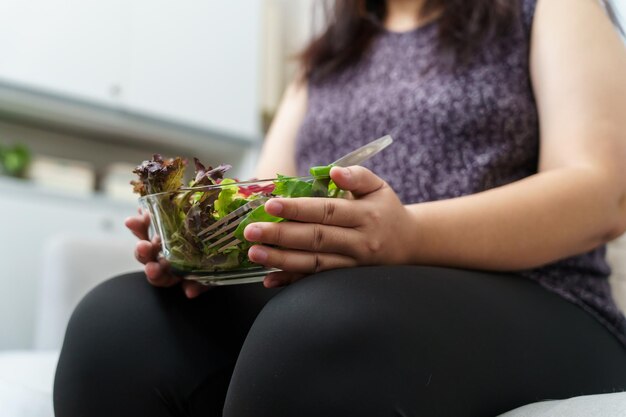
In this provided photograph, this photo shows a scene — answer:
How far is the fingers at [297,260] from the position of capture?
1.46 ft

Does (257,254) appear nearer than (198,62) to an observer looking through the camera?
Yes

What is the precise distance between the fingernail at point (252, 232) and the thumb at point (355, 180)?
65mm

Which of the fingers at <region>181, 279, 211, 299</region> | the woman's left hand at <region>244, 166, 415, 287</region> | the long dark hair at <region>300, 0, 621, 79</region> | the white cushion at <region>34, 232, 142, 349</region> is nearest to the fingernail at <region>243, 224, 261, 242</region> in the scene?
the woman's left hand at <region>244, 166, 415, 287</region>

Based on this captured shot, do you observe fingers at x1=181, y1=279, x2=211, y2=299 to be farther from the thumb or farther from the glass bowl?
the thumb

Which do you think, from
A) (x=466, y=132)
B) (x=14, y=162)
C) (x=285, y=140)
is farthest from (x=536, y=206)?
(x=14, y=162)

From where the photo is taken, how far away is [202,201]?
45 cm

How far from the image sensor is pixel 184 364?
1.80ft

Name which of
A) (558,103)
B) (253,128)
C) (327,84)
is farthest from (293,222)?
(253,128)

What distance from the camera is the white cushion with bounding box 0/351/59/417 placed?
62 centimetres

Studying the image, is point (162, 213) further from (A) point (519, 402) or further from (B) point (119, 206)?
(B) point (119, 206)

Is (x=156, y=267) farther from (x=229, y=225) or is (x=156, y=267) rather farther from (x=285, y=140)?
(x=285, y=140)

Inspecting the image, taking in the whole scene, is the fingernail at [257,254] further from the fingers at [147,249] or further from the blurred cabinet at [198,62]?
the blurred cabinet at [198,62]

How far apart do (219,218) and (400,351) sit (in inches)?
6.2

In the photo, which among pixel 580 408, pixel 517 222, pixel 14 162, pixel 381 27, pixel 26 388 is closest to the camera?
A: pixel 580 408
